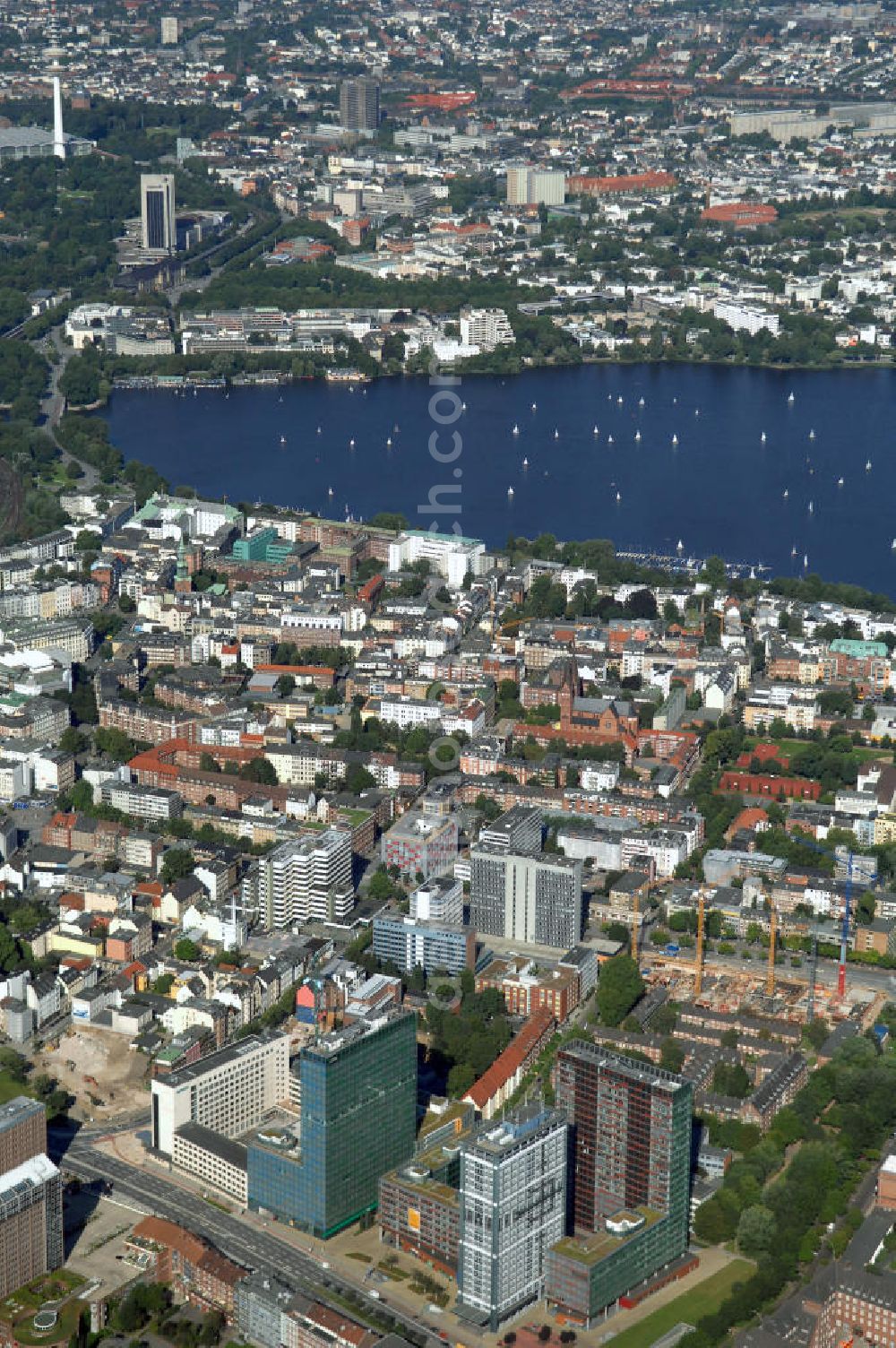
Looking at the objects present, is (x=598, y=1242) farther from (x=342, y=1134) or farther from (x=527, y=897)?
(x=527, y=897)

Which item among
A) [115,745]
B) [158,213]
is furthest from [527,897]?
[158,213]

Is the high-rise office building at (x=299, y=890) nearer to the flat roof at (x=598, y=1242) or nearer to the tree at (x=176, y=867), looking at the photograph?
the tree at (x=176, y=867)

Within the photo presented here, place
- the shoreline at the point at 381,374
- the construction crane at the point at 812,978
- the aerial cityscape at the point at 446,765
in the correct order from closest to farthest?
the aerial cityscape at the point at 446,765
the construction crane at the point at 812,978
the shoreline at the point at 381,374

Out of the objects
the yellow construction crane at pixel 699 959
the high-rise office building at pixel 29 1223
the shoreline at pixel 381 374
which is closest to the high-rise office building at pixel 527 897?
the yellow construction crane at pixel 699 959

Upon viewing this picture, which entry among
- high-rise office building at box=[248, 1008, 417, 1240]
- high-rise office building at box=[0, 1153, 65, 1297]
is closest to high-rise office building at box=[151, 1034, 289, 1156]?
high-rise office building at box=[248, 1008, 417, 1240]

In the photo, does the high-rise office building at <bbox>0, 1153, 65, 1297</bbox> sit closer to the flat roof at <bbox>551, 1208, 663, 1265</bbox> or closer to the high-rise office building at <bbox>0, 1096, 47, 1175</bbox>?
the high-rise office building at <bbox>0, 1096, 47, 1175</bbox>
